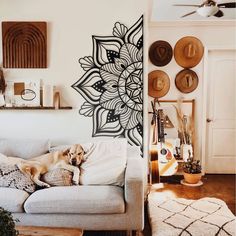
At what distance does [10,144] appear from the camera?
3393mm

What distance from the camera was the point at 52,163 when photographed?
3.17 meters

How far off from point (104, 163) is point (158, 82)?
7.04 ft

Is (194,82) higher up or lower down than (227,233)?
higher up

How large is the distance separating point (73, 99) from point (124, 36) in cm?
93

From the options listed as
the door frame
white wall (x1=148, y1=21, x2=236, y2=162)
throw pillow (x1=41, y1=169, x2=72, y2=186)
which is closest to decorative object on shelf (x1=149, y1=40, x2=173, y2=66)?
white wall (x1=148, y1=21, x2=236, y2=162)

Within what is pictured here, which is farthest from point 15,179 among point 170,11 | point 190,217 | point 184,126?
point 170,11

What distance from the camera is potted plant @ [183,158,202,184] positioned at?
4.45 metres

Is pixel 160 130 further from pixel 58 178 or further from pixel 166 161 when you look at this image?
pixel 58 178

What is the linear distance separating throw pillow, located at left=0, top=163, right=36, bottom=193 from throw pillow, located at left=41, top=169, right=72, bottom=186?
15 centimetres

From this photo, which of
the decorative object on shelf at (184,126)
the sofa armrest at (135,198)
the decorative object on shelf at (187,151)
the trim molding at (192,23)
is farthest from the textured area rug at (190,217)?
the trim molding at (192,23)

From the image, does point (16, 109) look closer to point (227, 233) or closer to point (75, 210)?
point (75, 210)

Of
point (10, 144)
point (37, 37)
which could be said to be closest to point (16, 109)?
point (10, 144)

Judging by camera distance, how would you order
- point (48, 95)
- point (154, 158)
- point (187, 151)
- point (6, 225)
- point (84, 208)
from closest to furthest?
point (6, 225), point (84, 208), point (48, 95), point (154, 158), point (187, 151)

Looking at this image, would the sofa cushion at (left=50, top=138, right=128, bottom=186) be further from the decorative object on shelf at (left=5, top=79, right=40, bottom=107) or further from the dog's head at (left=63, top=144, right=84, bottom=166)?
the decorative object on shelf at (left=5, top=79, right=40, bottom=107)
